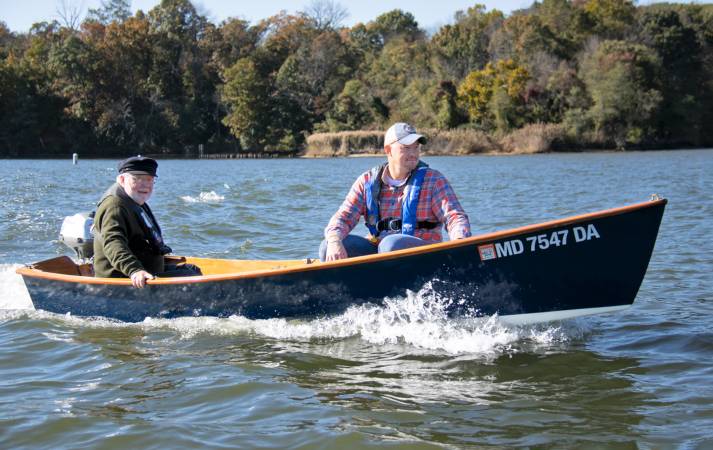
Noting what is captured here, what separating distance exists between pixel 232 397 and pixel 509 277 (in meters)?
2.03

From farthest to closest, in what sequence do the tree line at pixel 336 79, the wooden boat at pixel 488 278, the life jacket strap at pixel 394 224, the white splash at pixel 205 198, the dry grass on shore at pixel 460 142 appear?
the tree line at pixel 336 79 → the dry grass on shore at pixel 460 142 → the white splash at pixel 205 198 → the life jacket strap at pixel 394 224 → the wooden boat at pixel 488 278

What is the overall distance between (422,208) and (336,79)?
218ft

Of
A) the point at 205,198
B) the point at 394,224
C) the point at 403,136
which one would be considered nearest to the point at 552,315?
the point at 394,224

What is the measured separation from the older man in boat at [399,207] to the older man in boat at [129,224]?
1461mm

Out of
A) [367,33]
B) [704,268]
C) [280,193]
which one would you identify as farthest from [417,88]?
[704,268]

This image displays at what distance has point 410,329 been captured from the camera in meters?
5.67

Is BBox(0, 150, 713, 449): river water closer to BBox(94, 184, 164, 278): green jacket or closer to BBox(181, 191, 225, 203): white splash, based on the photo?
BBox(94, 184, 164, 278): green jacket

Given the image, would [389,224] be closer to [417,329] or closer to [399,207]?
[399,207]

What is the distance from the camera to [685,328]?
6.03 metres

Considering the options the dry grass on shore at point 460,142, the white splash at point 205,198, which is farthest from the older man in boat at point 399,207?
the dry grass on shore at point 460,142

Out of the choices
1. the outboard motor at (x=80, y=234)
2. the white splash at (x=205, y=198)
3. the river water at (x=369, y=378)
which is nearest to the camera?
the river water at (x=369, y=378)

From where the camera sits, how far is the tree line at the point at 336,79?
54500 mm

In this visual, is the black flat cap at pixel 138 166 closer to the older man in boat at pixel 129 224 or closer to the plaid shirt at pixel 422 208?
the older man in boat at pixel 129 224

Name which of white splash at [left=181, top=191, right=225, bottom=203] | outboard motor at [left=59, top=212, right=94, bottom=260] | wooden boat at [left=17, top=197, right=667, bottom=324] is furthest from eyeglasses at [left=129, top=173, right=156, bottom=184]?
white splash at [left=181, top=191, right=225, bottom=203]
